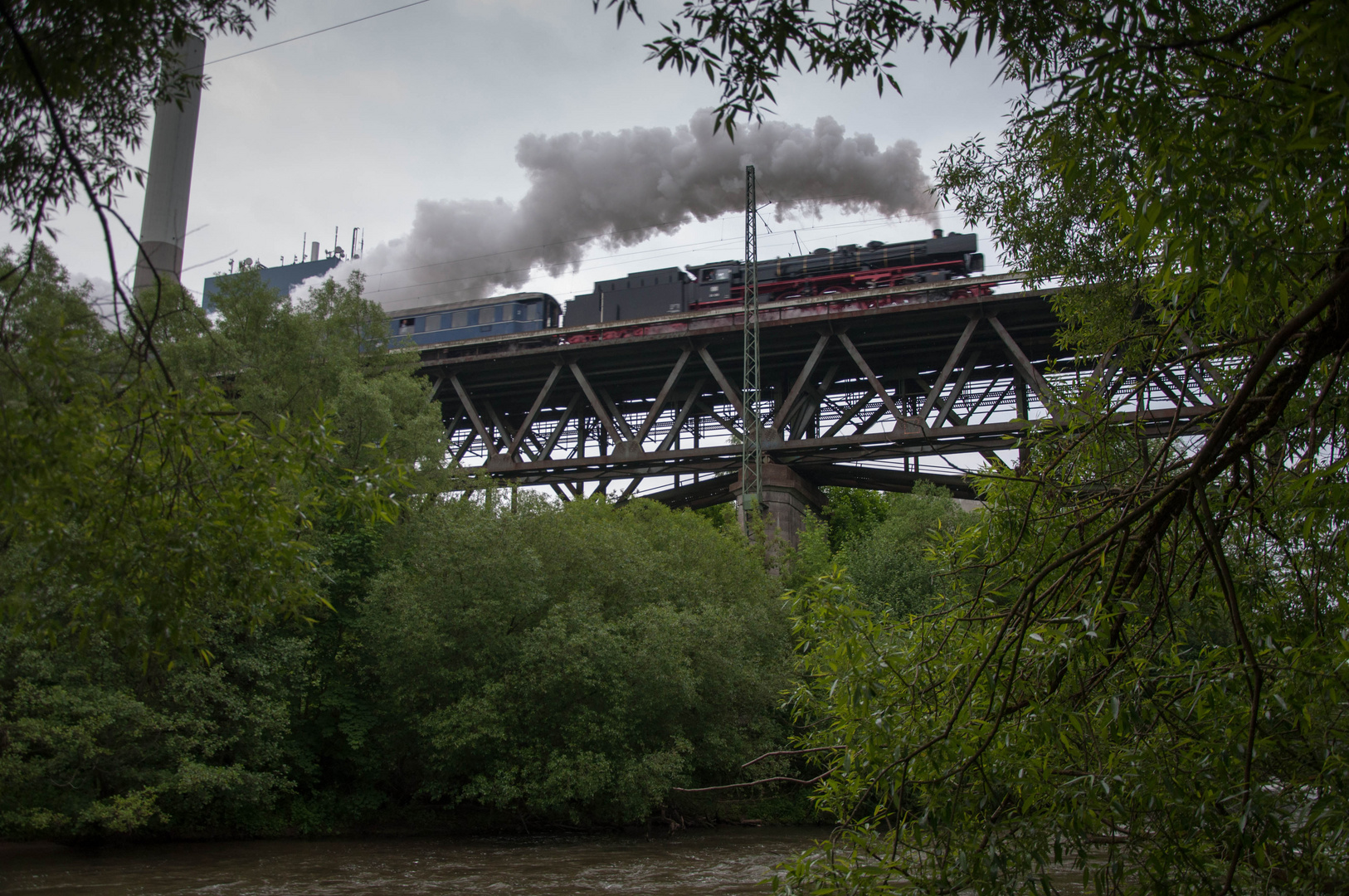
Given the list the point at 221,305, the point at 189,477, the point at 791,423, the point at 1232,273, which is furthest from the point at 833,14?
the point at 791,423

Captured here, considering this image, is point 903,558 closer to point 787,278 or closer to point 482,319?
point 787,278

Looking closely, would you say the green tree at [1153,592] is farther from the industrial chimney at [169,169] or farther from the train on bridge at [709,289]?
the train on bridge at [709,289]

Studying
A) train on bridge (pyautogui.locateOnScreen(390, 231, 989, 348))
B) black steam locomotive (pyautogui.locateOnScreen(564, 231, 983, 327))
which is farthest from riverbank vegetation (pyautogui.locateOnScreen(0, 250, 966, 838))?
black steam locomotive (pyautogui.locateOnScreen(564, 231, 983, 327))

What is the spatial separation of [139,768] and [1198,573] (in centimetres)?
1890

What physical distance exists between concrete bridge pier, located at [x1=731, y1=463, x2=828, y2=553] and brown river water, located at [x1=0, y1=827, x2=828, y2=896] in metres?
11.6

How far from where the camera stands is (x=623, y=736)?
21.0 m

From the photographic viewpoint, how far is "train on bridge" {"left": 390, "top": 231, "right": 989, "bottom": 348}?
32719 mm

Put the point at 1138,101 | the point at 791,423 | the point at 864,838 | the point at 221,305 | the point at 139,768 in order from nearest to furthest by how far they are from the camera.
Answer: the point at 1138,101 → the point at 864,838 → the point at 139,768 → the point at 221,305 → the point at 791,423

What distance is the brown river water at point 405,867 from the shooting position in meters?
15.4

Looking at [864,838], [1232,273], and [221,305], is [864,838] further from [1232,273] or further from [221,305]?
[221,305]

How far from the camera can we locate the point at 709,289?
3659 cm

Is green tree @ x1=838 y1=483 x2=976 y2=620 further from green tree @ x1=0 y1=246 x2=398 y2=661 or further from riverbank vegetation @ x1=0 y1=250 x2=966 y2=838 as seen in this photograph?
green tree @ x1=0 y1=246 x2=398 y2=661

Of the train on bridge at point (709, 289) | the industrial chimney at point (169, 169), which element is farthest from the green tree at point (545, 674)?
the train on bridge at point (709, 289)

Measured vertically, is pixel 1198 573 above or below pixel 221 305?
below
